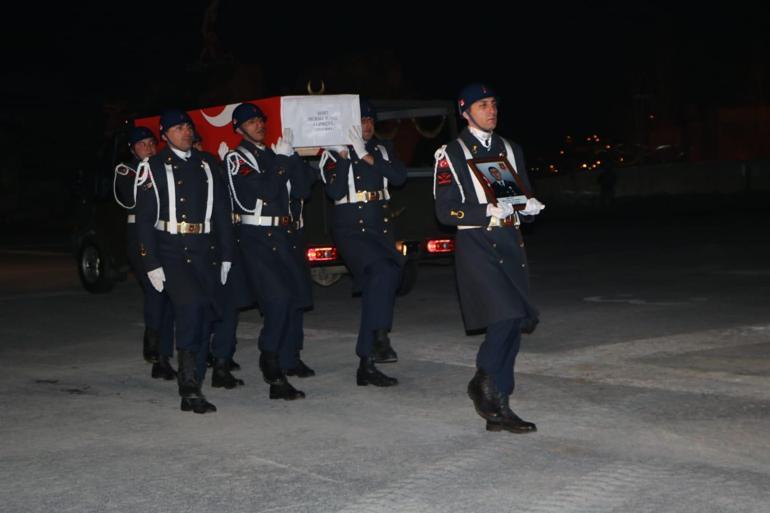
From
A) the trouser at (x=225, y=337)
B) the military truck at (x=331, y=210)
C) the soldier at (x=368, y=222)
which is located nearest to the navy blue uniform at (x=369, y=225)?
the soldier at (x=368, y=222)

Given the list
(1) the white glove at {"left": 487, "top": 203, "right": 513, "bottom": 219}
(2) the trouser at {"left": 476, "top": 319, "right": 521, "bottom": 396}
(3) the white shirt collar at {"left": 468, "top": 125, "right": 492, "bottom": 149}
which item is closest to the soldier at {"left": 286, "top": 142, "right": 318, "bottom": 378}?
(3) the white shirt collar at {"left": 468, "top": 125, "right": 492, "bottom": 149}

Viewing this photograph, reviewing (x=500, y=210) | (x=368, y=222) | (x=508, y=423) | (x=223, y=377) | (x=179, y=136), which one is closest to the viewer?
(x=500, y=210)

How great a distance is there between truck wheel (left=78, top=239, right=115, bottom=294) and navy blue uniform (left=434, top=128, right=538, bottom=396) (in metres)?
9.13

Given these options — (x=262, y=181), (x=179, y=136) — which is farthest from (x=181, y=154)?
(x=262, y=181)

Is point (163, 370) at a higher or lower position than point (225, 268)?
lower

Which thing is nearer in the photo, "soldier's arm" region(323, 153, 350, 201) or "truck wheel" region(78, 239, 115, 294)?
"soldier's arm" region(323, 153, 350, 201)

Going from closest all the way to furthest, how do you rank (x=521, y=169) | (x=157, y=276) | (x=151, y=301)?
(x=521, y=169), (x=157, y=276), (x=151, y=301)

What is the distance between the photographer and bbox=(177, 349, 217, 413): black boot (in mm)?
8234

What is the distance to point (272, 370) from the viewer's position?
8.76 metres

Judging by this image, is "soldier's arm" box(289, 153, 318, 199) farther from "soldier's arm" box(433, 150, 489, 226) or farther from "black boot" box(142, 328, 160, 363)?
"black boot" box(142, 328, 160, 363)

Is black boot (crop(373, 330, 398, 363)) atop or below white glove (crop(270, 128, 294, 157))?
below

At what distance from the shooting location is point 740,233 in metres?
24.5

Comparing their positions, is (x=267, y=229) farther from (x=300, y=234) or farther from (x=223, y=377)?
(x=223, y=377)

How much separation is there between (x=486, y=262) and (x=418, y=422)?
1090 millimetres
